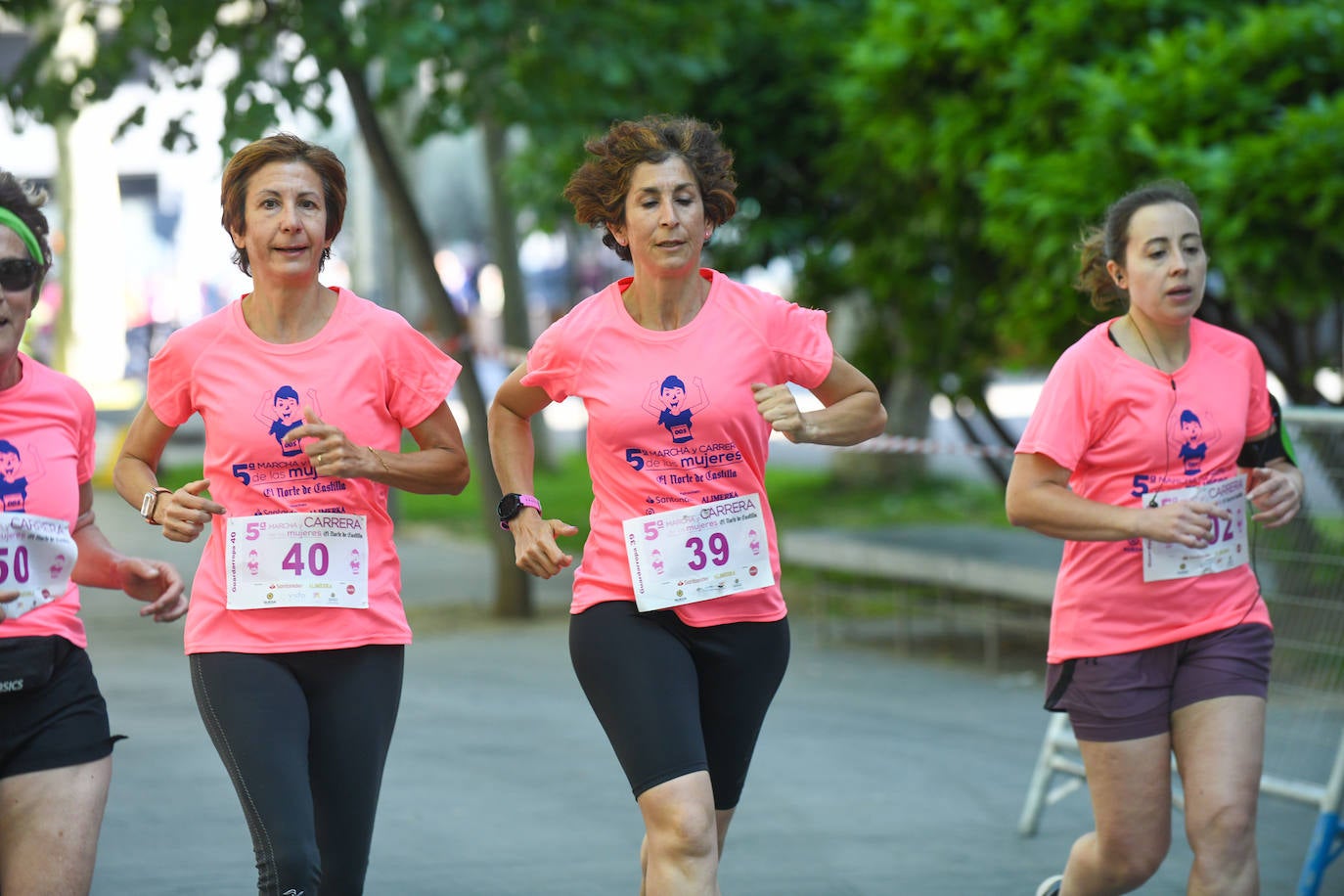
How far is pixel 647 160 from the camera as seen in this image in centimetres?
418

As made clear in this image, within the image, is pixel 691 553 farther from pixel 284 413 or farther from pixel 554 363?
pixel 284 413

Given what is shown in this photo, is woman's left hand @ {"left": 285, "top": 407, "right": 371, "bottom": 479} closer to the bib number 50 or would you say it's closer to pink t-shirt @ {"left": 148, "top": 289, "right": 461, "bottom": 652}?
pink t-shirt @ {"left": 148, "top": 289, "right": 461, "bottom": 652}

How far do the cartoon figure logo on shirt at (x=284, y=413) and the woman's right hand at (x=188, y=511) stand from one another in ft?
0.58

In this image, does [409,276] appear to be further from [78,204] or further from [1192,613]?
[1192,613]

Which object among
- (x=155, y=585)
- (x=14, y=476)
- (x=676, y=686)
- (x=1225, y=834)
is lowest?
(x=1225, y=834)

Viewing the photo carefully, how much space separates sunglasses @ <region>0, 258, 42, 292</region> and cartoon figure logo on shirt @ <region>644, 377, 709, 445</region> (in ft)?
4.15

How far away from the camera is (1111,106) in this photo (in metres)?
7.91

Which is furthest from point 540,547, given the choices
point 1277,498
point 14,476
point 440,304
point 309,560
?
point 440,304

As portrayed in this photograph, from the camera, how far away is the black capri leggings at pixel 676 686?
3.97 meters

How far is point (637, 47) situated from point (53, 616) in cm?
694

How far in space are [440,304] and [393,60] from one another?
6.15 ft

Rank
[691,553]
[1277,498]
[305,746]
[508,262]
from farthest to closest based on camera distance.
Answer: [508,262] → [1277,498] → [691,553] → [305,746]

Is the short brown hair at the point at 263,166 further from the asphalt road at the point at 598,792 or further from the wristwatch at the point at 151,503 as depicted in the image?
the asphalt road at the point at 598,792

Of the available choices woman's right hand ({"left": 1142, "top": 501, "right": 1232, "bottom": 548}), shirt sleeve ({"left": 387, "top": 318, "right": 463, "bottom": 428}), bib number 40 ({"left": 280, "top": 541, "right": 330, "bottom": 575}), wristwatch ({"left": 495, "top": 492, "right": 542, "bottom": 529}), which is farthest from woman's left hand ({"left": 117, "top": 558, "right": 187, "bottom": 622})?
woman's right hand ({"left": 1142, "top": 501, "right": 1232, "bottom": 548})
